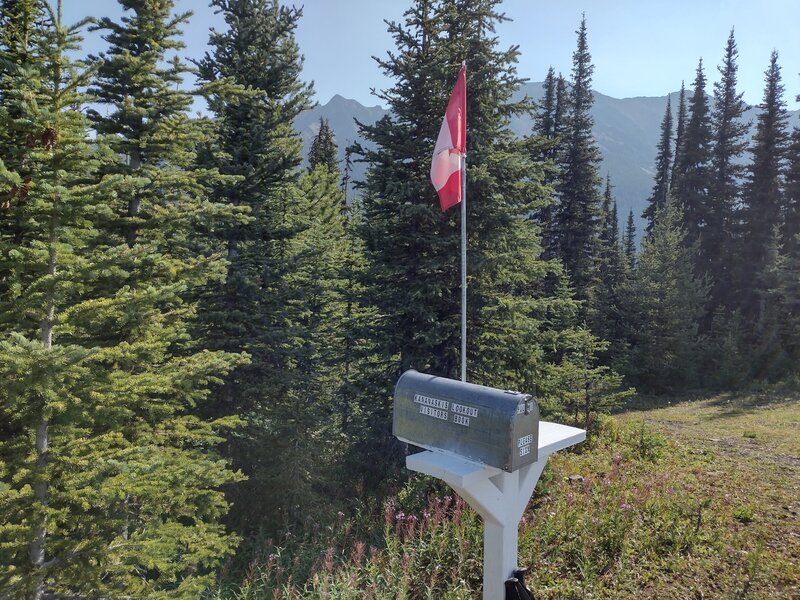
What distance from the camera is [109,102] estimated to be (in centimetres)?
722

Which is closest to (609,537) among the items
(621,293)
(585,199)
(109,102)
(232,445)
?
(232,445)

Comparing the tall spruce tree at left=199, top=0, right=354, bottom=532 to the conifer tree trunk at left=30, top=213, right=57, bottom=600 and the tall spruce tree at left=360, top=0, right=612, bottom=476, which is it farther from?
the conifer tree trunk at left=30, top=213, right=57, bottom=600

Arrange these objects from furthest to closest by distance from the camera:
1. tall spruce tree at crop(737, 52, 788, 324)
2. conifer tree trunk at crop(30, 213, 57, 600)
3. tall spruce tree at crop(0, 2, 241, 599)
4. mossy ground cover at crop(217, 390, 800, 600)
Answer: tall spruce tree at crop(737, 52, 788, 324) → mossy ground cover at crop(217, 390, 800, 600) → conifer tree trunk at crop(30, 213, 57, 600) → tall spruce tree at crop(0, 2, 241, 599)

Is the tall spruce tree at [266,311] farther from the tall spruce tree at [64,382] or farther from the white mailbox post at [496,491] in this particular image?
the white mailbox post at [496,491]

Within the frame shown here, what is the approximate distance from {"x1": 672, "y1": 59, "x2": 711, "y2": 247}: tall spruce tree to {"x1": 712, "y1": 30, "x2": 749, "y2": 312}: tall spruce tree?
52 cm

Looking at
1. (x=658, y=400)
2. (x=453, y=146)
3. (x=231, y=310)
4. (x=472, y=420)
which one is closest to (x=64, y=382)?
(x=472, y=420)

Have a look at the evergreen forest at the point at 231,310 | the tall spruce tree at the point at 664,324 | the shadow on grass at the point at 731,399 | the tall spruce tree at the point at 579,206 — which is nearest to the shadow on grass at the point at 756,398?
the shadow on grass at the point at 731,399

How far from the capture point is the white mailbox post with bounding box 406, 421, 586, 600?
13.6 feet

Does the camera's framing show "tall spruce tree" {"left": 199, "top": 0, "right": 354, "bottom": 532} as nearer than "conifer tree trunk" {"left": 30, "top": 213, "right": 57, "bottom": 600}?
No

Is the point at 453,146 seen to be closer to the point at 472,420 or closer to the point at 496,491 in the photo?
the point at 472,420

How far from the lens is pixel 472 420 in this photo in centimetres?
421

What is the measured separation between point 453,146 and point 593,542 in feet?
19.7

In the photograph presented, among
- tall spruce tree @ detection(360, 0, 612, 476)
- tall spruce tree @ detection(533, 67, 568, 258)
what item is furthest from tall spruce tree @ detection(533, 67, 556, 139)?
tall spruce tree @ detection(360, 0, 612, 476)

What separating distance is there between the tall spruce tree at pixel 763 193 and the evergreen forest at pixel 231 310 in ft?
40.5
